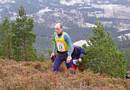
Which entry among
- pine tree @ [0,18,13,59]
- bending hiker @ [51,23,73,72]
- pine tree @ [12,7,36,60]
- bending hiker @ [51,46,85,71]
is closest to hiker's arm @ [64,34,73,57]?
bending hiker @ [51,23,73,72]

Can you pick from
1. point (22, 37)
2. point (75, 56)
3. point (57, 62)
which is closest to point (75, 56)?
point (75, 56)

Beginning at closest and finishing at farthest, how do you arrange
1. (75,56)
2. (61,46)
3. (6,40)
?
1. (61,46)
2. (75,56)
3. (6,40)

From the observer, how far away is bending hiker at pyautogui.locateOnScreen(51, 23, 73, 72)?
12748mm

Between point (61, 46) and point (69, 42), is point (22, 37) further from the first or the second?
point (69, 42)

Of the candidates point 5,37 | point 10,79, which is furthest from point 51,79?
point 5,37

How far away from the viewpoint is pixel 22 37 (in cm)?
4812

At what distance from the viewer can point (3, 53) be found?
158ft

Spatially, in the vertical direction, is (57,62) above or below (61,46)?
below

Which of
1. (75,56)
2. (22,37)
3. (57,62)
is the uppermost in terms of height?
(75,56)

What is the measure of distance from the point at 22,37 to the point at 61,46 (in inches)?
1392

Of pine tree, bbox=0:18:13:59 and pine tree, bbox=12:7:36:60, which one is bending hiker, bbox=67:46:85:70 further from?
pine tree, bbox=12:7:36:60

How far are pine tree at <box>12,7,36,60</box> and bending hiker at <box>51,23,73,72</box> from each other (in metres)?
32.2

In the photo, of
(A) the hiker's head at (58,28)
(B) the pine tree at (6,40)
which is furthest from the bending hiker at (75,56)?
(B) the pine tree at (6,40)

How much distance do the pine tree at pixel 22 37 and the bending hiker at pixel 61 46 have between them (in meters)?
32.2
